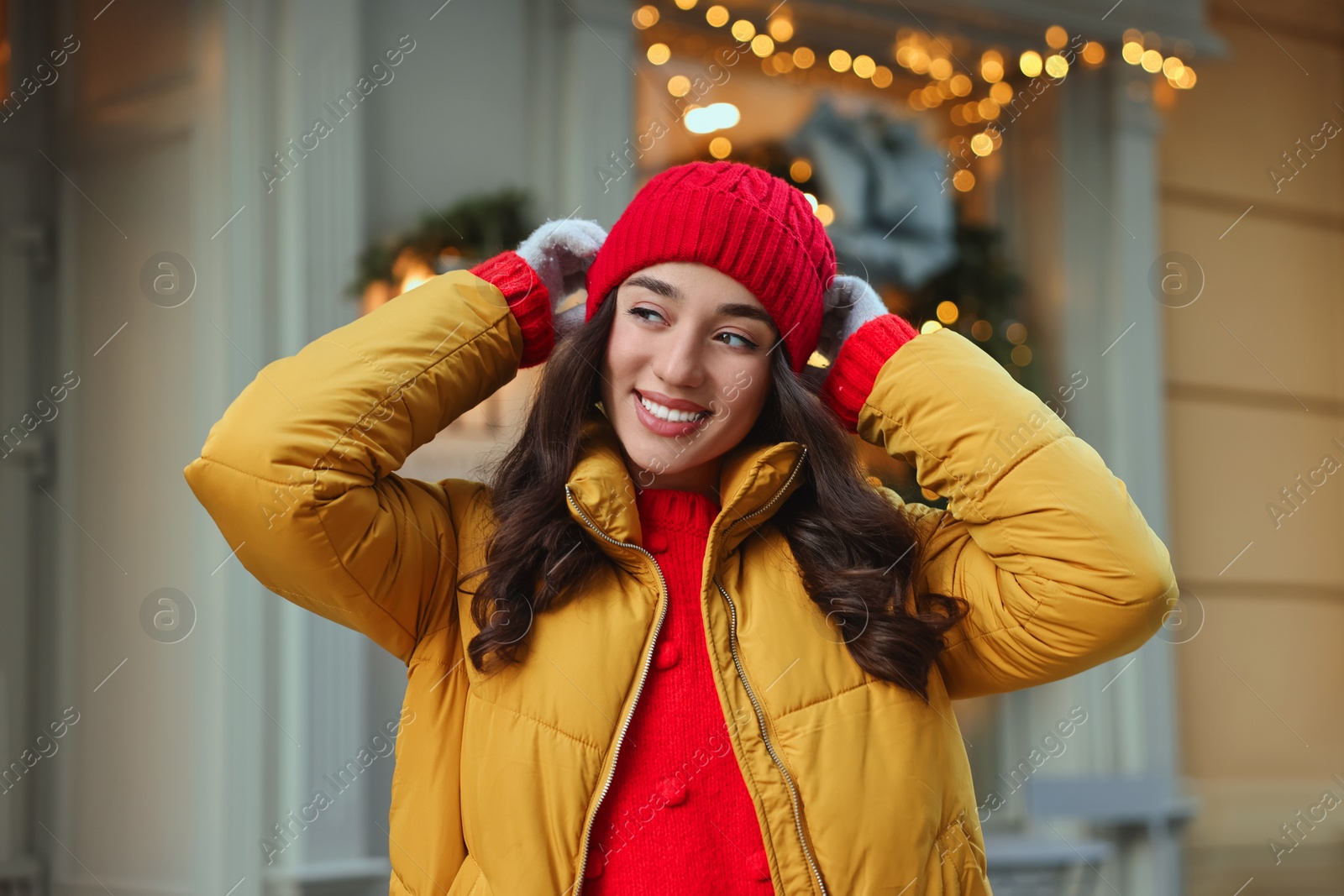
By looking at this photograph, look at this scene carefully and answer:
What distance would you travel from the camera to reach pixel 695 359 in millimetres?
1411

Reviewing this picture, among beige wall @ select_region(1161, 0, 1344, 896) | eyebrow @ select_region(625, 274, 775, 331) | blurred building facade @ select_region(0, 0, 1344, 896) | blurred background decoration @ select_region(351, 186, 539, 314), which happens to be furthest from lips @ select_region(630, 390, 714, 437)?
beige wall @ select_region(1161, 0, 1344, 896)

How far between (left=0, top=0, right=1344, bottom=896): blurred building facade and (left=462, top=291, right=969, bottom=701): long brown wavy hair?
0.77 meters

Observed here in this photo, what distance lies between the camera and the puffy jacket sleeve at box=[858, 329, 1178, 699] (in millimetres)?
1391

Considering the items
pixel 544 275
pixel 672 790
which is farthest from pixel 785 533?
pixel 544 275

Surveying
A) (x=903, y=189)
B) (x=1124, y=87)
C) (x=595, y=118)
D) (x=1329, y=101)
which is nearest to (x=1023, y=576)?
(x=595, y=118)

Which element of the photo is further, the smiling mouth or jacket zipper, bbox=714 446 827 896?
the smiling mouth

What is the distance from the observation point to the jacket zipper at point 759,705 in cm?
129

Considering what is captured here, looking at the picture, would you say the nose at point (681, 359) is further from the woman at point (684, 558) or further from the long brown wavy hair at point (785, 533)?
the long brown wavy hair at point (785, 533)

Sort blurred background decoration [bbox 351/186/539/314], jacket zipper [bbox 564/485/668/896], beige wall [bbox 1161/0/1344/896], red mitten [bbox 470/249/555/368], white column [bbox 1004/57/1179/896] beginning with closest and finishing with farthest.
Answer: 1. jacket zipper [bbox 564/485/668/896]
2. red mitten [bbox 470/249/555/368]
3. blurred background decoration [bbox 351/186/539/314]
4. white column [bbox 1004/57/1179/896]
5. beige wall [bbox 1161/0/1344/896]

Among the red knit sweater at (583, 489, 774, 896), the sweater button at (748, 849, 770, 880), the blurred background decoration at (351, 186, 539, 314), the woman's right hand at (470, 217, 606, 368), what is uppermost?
the blurred background decoration at (351, 186, 539, 314)

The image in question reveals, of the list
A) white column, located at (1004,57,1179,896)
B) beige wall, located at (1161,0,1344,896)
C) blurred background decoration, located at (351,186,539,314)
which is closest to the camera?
blurred background decoration, located at (351,186,539,314)

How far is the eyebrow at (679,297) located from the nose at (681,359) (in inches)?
1.7

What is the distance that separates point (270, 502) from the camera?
127 centimetres

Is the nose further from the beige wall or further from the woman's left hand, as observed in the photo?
the beige wall
